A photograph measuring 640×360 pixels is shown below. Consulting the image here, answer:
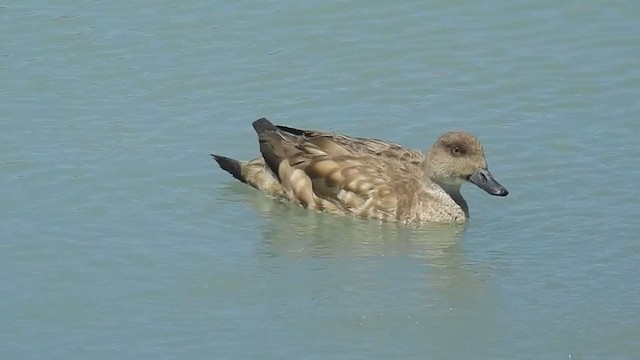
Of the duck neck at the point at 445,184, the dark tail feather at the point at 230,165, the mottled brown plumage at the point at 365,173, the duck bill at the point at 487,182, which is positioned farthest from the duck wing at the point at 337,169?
the duck bill at the point at 487,182

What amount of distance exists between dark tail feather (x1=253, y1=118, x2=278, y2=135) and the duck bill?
1682 millimetres

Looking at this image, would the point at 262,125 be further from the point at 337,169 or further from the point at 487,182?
the point at 487,182

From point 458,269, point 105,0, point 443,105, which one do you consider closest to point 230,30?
point 105,0

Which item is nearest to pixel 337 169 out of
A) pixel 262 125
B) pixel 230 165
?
pixel 262 125

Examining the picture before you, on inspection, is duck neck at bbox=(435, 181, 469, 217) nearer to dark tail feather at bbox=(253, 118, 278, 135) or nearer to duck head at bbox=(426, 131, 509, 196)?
duck head at bbox=(426, 131, 509, 196)

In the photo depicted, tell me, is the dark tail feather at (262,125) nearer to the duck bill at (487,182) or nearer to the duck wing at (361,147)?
the duck wing at (361,147)

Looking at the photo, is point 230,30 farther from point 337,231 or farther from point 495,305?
point 495,305

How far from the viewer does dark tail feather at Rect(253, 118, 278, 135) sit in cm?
1309

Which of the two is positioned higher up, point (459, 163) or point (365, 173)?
point (459, 163)

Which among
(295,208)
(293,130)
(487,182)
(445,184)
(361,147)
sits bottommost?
(295,208)

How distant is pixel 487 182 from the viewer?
481 inches

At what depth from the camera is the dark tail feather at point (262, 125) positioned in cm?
1309

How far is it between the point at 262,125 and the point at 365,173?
932 millimetres

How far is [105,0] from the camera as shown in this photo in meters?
16.5
